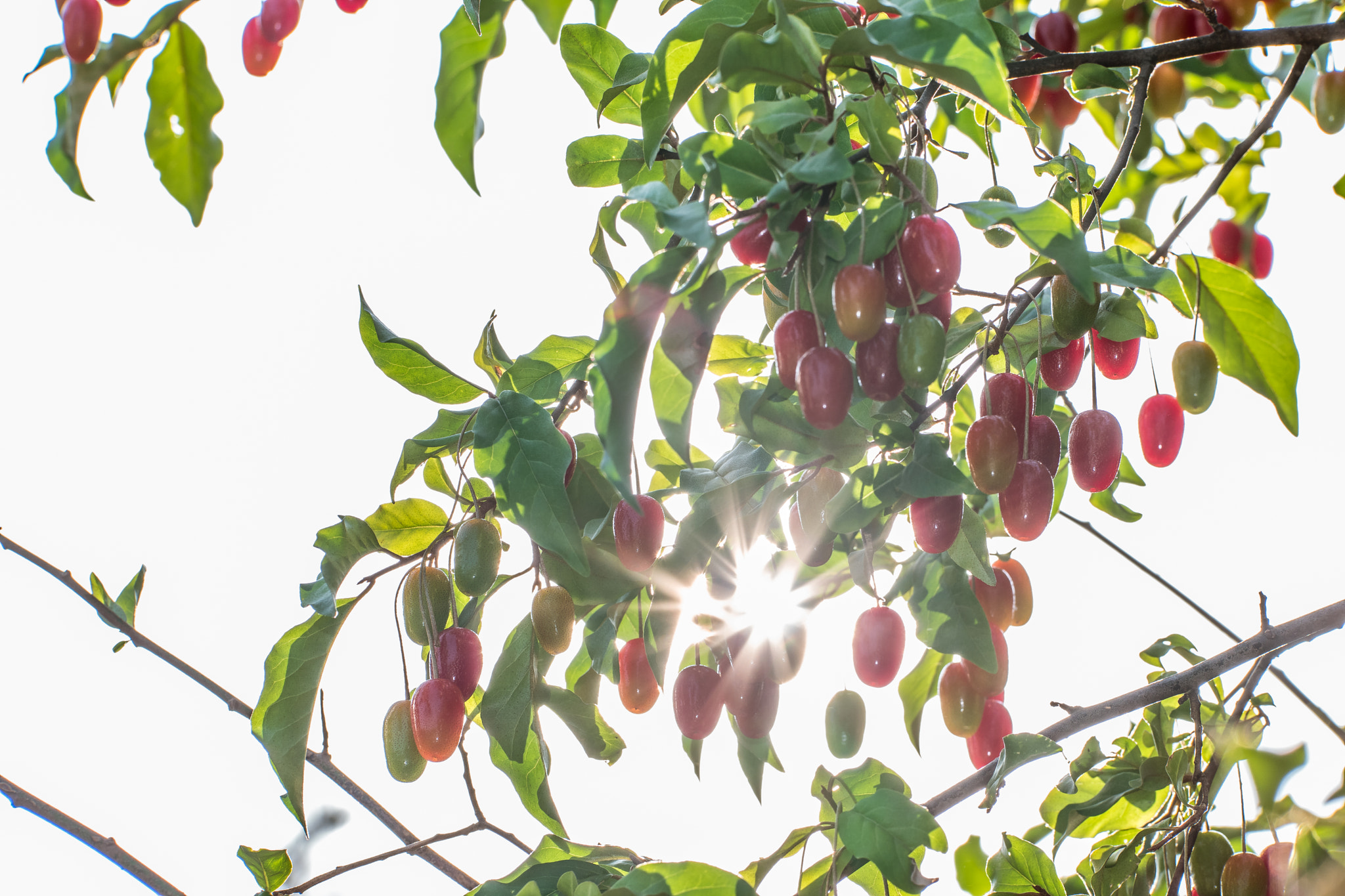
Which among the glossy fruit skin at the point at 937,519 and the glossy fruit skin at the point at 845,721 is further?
the glossy fruit skin at the point at 845,721

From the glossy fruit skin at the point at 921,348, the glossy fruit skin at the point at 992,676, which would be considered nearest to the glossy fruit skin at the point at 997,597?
the glossy fruit skin at the point at 992,676

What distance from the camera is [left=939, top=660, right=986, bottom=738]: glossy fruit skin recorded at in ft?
2.97

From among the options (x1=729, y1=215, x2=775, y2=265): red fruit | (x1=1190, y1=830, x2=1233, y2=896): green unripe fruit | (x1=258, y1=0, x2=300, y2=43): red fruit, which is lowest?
(x1=1190, y1=830, x2=1233, y2=896): green unripe fruit

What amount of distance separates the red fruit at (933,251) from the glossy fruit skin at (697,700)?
0.38m

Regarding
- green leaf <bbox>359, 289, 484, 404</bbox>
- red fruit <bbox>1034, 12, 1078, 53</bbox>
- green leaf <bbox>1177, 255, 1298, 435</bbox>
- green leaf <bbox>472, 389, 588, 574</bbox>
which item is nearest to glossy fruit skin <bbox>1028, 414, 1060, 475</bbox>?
green leaf <bbox>1177, 255, 1298, 435</bbox>

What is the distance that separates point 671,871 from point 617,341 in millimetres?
349

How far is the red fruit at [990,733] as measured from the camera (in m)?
0.93

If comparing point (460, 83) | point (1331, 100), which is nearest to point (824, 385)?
point (460, 83)

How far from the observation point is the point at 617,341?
1.66 feet

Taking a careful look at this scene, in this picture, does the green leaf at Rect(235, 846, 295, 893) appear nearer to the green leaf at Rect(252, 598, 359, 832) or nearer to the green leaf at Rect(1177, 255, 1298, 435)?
the green leaf at Rect(252, 598, 359, 832)

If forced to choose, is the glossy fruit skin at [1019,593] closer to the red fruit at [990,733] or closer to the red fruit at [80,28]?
the red fruit at [990,733]

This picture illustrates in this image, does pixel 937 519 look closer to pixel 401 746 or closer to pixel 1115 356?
pixel 1115 356

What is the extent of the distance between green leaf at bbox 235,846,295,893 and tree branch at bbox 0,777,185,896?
9 centimetres

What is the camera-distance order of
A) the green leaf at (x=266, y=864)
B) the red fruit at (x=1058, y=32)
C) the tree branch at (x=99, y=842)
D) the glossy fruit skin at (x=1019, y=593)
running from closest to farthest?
the tree branch at (x=99, y=842), the green leaf at (x=266, y=864), the glossy fruit skin at (x=1019, y=593), the red fruit at (x=1058, y=32)
